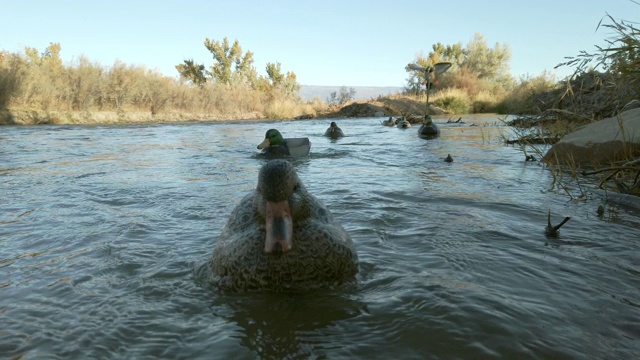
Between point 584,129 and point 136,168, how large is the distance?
795 cm

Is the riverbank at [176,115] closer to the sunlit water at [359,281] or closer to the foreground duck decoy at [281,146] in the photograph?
the foreground duck decoy at [281,146]

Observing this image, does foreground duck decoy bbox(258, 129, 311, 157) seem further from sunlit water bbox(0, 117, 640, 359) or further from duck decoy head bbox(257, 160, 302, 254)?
duck decoy head bbox(257, 160, 302, 254)

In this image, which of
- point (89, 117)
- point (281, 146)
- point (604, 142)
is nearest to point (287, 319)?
point (604, 142)

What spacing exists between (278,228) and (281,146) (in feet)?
25.3

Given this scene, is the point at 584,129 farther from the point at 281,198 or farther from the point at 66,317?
the point at 66,317

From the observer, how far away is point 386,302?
270 cm

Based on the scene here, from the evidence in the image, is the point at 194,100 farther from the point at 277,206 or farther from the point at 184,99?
the point at 277,206

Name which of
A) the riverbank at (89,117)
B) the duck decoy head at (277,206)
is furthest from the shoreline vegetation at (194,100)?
the duck decoy head at (277,206)

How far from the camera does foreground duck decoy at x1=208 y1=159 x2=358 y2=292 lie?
8.84ft

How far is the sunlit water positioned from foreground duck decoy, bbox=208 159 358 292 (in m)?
0.11

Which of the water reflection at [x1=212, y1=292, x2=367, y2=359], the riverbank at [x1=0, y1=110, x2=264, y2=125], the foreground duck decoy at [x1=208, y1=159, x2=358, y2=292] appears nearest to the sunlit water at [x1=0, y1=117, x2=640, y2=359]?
the water reflection at [x1=212, y1=292, x2=367, y2=359]

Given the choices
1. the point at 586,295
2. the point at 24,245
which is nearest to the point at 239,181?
the point at 24,245

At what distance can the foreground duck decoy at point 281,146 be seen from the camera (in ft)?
33.2

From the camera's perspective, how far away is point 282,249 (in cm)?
261
